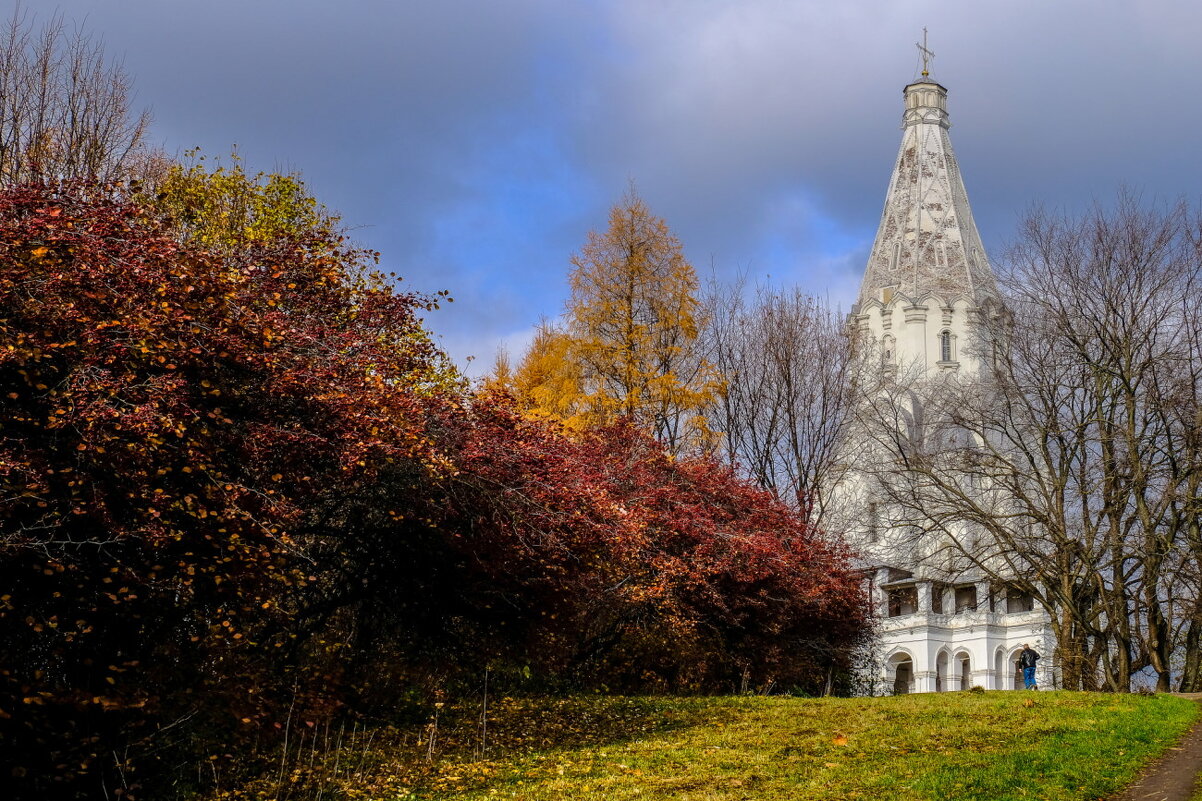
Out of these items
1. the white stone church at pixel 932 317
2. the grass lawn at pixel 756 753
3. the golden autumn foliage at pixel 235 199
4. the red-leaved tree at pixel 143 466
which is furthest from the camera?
the white stone church at pixel 932 317

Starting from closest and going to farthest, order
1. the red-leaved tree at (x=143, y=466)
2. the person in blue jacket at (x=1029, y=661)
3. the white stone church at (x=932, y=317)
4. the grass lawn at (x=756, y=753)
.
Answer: the red-leaved tree at (x=143, y=466)
the grass lawn at (x=756, y=753)
the person in blue jacket at (x=1029, y=661)
the white stone church at (x=932, y=317)

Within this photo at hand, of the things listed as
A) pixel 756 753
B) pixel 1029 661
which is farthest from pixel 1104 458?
pixel 756 753

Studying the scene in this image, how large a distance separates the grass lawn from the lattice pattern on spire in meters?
38.4

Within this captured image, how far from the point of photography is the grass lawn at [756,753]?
30.6ft

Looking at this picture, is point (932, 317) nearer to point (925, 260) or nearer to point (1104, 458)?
point (925, 260)

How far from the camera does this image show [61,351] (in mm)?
8453

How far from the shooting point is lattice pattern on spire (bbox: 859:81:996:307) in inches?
2012

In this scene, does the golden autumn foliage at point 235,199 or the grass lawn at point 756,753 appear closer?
the grass lawn at point 756,753

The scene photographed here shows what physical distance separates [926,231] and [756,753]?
4391 centimetres

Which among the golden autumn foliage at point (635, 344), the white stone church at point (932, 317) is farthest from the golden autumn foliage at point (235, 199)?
the white stone church at point (932, 317)

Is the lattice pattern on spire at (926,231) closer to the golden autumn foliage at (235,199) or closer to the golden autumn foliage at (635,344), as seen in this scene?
the golden autumn foliage at (635,344)

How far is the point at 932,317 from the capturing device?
53281 millimetres

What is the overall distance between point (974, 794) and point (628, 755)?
132 inches

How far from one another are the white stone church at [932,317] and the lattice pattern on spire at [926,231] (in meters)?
0.05
